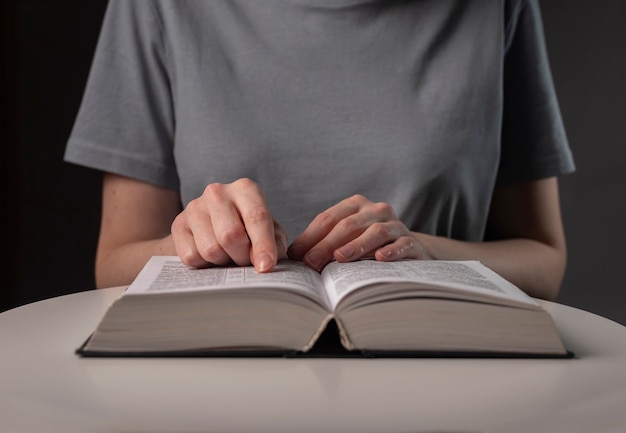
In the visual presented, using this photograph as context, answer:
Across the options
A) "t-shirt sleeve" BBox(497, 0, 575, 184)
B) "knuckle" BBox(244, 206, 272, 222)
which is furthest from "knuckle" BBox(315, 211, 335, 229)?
"t-shirt sleeve" BBox(497, 0, 575, 184)

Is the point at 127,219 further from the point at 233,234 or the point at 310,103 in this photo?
the point at 233,234

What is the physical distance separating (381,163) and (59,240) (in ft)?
3.37

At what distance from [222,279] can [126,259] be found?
536mm

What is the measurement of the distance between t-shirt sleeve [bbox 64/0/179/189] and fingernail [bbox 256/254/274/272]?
585mm

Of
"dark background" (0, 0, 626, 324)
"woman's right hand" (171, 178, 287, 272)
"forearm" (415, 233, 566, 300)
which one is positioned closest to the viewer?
"woman's right hand" (171, 178, 287, 272)

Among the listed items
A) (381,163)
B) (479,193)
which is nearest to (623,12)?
(479,193)

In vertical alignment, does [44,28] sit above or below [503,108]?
above

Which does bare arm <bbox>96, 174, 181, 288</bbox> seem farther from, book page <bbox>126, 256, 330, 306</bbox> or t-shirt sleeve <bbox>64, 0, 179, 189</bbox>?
book page <bbox>126, 256, 330, 306</bbox>

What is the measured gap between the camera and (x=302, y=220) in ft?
3.60

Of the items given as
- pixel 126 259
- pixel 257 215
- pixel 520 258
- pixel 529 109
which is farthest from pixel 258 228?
pixel 529 109

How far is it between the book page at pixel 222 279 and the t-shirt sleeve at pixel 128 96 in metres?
0.49

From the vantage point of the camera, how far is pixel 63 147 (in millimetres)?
1789

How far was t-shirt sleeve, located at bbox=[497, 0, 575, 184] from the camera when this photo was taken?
3.93ft

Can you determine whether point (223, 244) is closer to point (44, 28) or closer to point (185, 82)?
point (185, 82)
